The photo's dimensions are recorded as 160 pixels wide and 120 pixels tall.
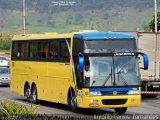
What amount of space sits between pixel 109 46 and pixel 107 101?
6.46 ft

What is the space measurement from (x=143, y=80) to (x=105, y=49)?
8.27m

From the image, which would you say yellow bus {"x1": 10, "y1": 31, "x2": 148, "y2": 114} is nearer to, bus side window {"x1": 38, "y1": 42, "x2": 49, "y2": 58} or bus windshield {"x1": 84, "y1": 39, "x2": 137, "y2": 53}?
bus windshield {"x1": 84, "y1": 39, "x2": 137, "y2": 53}

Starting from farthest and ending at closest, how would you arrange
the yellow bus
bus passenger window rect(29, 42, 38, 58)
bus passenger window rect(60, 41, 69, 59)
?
bus passenger window rect(29, 42, 38, 58), bus passenger window rect(60, 41, 69, 59), the yellow bus

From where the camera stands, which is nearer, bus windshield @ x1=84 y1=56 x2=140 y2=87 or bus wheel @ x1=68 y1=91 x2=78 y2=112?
bus windshield @ x1=84 y1=56 x2=140 y2=87

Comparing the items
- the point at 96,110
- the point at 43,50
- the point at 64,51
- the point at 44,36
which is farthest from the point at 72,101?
the point at 44,36

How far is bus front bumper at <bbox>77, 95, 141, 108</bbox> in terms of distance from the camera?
21.3 m

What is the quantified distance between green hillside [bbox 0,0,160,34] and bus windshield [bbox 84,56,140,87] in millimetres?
143713

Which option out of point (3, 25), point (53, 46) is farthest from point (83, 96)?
point (3, 25)

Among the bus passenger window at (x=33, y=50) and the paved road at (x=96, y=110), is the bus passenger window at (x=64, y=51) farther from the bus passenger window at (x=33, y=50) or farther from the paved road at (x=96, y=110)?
the bus passenger window at (x=33, y=50)

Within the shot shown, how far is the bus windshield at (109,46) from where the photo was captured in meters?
21.8

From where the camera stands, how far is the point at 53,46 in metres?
24.8

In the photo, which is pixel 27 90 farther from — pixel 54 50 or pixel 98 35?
pixel 98 35

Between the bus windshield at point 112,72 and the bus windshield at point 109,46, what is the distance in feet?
1.08

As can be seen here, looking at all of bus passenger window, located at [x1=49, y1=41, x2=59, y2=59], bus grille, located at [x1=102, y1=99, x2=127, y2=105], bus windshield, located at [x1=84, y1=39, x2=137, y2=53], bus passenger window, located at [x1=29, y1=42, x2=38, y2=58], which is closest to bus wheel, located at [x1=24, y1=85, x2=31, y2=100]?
bus passenger window, located at [x1=29, y1=42, x2=38, y2=58]
